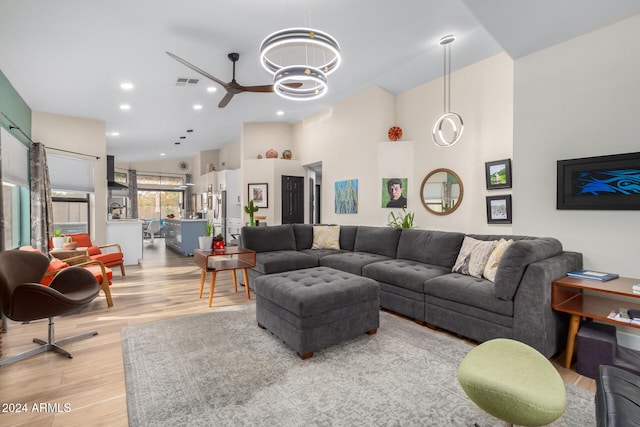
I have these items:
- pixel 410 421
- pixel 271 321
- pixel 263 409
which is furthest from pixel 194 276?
pixel 410 421

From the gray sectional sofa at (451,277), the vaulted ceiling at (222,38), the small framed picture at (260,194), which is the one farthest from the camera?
the small framed picture at (260,194)

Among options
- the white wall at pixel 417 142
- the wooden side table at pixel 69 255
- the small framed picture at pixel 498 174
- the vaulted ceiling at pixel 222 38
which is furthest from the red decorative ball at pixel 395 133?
the wooden side table at pixel 69 255

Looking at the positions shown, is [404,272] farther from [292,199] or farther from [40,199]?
[40,199]

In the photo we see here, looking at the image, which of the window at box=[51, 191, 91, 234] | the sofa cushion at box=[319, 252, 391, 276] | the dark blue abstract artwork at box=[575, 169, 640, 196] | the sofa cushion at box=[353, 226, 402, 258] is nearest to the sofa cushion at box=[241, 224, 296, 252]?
the sofa cushion at box=[319, 252, 391, 276]

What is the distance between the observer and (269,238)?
4824 millimetres

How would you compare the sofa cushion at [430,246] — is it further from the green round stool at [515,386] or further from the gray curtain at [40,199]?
the gray curtain at [40,199]

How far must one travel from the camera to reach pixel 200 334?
9.59ft

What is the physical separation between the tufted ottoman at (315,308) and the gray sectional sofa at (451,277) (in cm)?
63

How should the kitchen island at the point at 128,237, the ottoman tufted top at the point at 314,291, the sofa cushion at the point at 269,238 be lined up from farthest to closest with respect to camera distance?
the kitchen island at the point at 128,237
the sofa cushion at the point at 269,238
the ottoman tufted top at the point at 314,291

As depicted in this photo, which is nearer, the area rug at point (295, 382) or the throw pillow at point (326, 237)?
the area rug at point (295, 382)

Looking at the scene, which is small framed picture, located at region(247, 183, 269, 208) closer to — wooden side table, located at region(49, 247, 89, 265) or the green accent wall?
wooden side table, located at region(49, 247, 89, 265)

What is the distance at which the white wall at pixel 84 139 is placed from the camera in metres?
5.56

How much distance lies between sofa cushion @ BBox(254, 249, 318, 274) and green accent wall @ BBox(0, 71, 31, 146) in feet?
Answer: 12.0

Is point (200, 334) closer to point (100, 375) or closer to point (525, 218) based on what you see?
point (100, 375)
